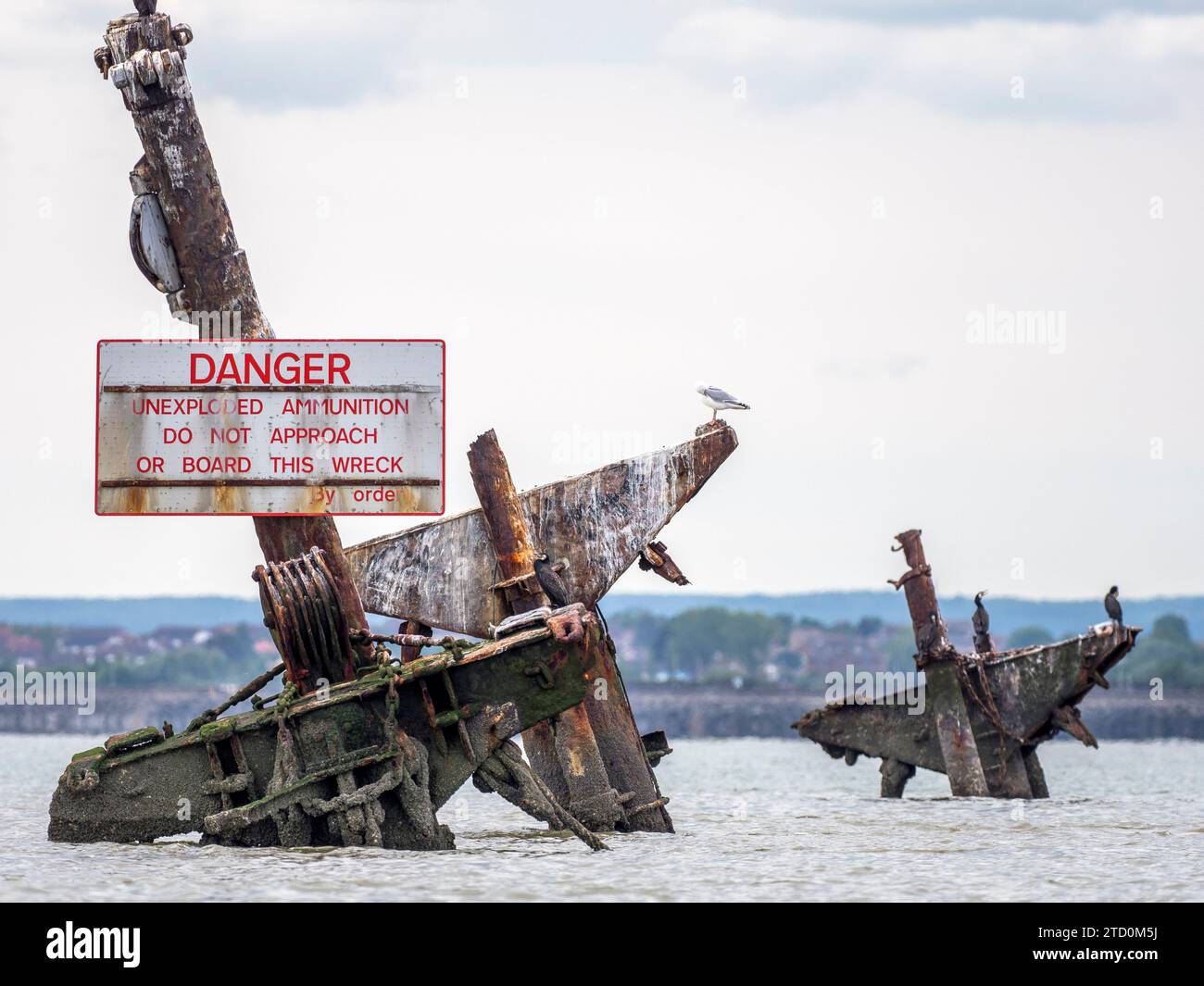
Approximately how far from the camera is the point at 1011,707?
2845 centimetres

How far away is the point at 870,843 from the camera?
22641mm

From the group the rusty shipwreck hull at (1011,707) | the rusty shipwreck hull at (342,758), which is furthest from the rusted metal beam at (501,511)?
the rusty shipwreck hull at (1011,707)

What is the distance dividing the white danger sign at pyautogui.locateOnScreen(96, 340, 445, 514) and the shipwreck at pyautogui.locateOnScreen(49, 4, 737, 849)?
2.14ft

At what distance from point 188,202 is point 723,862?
25.5ft

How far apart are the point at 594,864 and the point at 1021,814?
9261mm

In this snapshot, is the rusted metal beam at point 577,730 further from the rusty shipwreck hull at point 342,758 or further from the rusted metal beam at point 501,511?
the rusty shipwreck hull at point 342,758

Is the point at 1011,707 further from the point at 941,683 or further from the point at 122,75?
the point at 122,75

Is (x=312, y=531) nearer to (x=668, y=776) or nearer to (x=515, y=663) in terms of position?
(x=515, y=663)

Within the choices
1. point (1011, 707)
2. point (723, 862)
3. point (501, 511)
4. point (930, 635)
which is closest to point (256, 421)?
point (501, 511)

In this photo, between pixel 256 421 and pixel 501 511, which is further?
pixel 501 511

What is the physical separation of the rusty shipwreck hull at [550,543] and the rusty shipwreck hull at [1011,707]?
706 centimetres

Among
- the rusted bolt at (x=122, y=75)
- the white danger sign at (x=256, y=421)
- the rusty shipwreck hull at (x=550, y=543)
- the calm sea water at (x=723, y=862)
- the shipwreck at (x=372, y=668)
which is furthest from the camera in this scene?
the rusty shipwreck hull at (x=550, y=543)

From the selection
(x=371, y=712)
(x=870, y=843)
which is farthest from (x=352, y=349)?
(x=870, y=843)

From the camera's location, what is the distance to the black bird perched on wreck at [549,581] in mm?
19766
